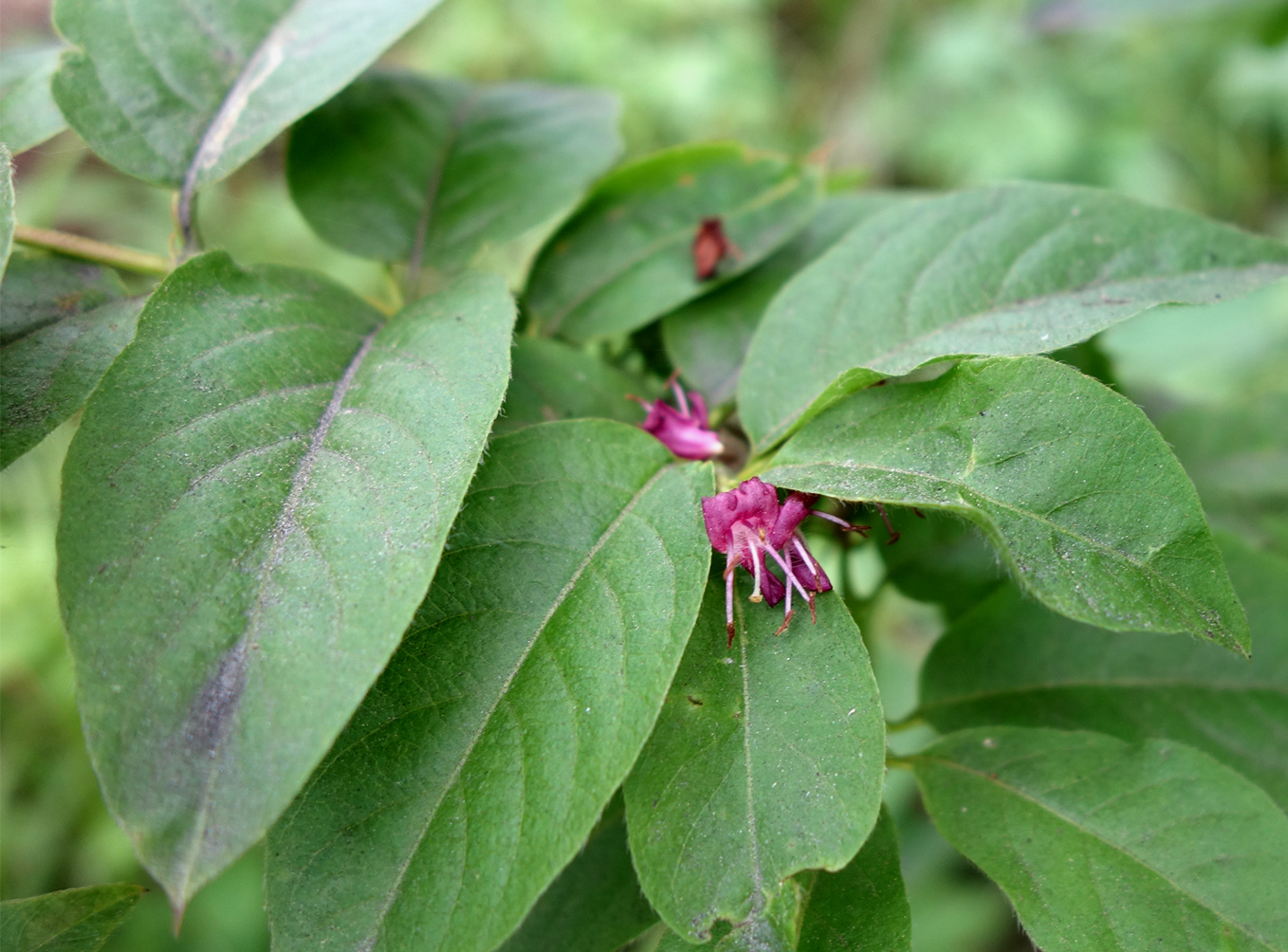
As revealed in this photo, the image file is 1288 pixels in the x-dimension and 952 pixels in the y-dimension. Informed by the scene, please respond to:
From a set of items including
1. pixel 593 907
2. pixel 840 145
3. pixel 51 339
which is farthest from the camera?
pixel 840 145

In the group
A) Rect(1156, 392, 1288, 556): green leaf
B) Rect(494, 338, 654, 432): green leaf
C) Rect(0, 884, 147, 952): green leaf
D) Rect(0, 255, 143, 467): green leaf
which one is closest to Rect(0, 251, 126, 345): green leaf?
Rect(0, 255, 143, 467): green leaf

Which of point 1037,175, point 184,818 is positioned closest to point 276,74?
point 184,818

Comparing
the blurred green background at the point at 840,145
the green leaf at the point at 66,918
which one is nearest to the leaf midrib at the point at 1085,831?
the green leaf at the point at 66,918

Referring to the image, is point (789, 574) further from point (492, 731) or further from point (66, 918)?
point (66, 918)

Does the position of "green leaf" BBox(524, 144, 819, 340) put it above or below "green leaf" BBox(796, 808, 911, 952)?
above

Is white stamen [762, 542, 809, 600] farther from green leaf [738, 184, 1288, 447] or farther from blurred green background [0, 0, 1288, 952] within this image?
blurred green background [0, 0, 1288, 952]

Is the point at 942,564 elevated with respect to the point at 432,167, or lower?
lower

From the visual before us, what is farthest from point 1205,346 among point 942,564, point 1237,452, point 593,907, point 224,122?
point 224,122

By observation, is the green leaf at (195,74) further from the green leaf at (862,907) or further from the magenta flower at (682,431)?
the green leaf at (862,907)
